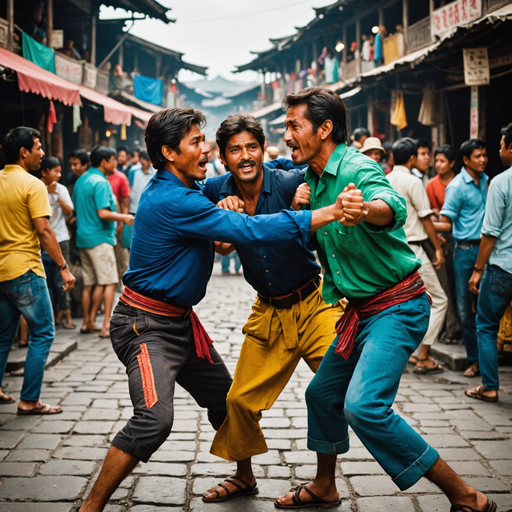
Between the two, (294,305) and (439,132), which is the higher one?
(439,132)

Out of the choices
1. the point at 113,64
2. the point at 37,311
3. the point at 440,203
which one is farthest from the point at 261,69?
the point at 37,311

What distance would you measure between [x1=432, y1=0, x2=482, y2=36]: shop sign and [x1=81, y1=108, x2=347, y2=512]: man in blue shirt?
440 inches

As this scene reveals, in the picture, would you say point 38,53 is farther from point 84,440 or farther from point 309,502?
point 309,502

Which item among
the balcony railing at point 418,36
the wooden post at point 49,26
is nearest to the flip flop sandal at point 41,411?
the wooden post at point 49,26

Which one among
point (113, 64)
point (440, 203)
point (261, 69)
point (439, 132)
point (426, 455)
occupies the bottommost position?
point (426, 455)

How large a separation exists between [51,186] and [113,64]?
2008 centimetres

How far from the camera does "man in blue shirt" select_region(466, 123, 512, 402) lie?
5.00m

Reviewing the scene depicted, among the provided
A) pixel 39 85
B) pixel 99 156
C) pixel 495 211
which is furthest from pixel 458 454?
pixel 39 85

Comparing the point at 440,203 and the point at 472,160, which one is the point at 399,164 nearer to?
the point at 472,160

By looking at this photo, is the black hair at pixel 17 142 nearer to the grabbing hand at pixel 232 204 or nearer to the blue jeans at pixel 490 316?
the grabbing hand at pixel 232 204

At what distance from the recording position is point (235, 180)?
11.9 feet

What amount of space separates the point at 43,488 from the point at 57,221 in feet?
16.0

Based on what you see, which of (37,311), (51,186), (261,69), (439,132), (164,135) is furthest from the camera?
(261,69)

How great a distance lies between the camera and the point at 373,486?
353cm
